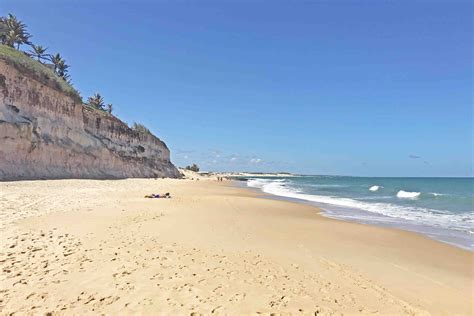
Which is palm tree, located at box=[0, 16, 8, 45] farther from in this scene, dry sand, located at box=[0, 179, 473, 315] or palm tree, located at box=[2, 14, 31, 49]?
dry sand, located at box=[0, 179, 473, 315]

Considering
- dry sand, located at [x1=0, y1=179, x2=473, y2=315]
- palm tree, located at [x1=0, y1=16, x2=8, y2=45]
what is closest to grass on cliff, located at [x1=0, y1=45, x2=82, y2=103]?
palm tree, located at [x1=0, y1=16, x2=8, y2=45]

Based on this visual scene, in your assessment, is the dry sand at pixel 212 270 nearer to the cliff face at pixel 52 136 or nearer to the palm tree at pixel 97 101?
the cliff face at pixel 52 136

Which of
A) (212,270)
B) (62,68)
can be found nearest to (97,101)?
(62,68)

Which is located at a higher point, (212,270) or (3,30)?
(3,30)

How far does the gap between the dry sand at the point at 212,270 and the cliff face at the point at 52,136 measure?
16524 millimetres

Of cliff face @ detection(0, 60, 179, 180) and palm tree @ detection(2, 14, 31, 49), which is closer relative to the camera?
cliff face @ detection(0, 60, 179, 180)

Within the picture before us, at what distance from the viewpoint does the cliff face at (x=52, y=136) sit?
2416 cm

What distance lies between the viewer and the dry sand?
4.50 m

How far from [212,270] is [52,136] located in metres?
29.1

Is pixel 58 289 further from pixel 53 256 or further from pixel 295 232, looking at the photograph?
pixel 295 232

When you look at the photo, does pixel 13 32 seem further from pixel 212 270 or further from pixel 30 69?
pixel 212 270

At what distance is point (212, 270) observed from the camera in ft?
19.4

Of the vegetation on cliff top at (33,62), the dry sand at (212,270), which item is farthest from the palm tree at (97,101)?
the dry sand at (212,270)

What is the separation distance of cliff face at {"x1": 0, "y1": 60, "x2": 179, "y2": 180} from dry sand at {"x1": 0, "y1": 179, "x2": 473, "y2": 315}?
16524 mm
